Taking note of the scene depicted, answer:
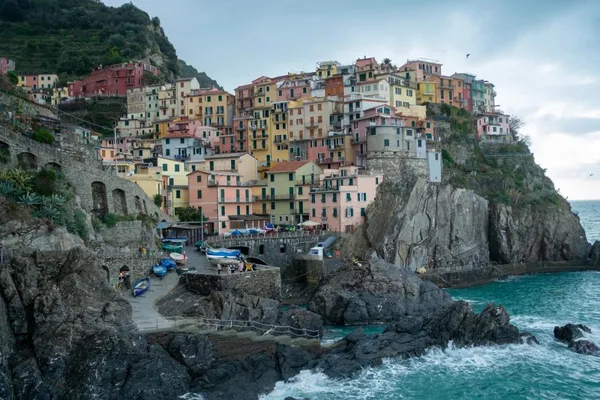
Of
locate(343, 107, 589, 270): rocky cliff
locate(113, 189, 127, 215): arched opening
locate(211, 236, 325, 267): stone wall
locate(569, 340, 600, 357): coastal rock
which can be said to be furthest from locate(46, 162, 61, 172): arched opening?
locate(569, 340, 600, 357): coastal rock

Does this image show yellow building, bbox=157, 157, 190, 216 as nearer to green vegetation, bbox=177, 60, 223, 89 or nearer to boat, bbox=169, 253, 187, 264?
boat, bbox=169, 253, 187, 264

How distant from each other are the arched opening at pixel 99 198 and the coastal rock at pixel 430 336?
851 inches

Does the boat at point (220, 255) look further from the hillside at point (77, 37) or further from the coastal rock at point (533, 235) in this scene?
the hillside at point (77, 37)

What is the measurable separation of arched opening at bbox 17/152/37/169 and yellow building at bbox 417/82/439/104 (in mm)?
57865

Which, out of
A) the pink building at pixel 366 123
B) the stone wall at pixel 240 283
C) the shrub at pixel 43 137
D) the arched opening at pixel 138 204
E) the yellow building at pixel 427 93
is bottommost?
the stone wall at pixel 240 283

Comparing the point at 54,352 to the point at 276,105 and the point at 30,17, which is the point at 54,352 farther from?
the point at 30,17

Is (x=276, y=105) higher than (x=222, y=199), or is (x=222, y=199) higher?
(x=276, y=105)

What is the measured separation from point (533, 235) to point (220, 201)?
36.9 m

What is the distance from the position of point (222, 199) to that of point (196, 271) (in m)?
20.5

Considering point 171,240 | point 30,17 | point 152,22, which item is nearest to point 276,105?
point 171,240

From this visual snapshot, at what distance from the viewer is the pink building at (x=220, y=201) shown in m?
61.8

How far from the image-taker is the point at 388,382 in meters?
31.3

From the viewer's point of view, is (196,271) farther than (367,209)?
No

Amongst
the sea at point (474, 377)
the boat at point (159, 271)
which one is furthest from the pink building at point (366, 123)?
the boat at point (159, 271)
